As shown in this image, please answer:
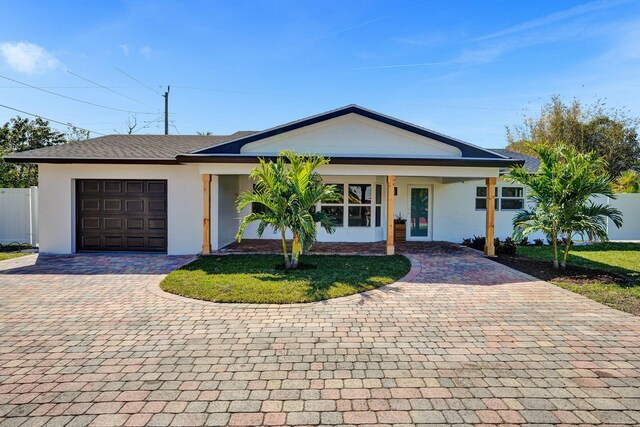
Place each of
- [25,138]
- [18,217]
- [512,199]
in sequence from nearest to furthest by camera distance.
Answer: [18,217] < [512,199] < [25,138]

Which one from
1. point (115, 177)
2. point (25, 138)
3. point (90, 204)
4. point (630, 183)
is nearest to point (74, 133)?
point (25, 138)

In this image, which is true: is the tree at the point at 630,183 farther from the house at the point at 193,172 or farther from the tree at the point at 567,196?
the tree at the point at 567,196

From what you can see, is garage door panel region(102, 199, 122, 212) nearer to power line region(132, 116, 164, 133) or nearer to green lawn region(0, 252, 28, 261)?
green lawn region(0, 252, 28, 261)

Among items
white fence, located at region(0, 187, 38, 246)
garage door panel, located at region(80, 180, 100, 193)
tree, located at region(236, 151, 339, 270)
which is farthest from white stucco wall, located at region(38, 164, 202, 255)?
tree, located at region(236, 151, 339, 270)

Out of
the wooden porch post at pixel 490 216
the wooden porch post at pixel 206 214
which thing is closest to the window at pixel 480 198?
the wooden porch post at pixel 490 216

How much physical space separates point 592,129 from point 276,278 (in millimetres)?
31201

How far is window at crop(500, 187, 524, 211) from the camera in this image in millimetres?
15602

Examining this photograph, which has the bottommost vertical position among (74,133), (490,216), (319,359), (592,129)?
(319,359)

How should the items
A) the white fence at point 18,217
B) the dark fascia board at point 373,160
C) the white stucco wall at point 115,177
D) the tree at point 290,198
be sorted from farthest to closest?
1. the white fence at point 18,217
2. the white stucco wall at point 115,177
3. the dark fascia board at point 373,160
4. the tree at point 290,198

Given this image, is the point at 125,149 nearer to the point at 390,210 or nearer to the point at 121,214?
the point at 121,214

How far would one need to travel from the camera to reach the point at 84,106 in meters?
27.0

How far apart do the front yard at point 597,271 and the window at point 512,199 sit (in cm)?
207

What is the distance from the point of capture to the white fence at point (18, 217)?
45.7 ft

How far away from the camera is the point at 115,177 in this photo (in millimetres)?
11891
